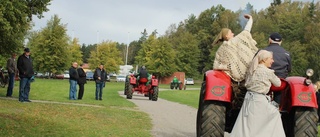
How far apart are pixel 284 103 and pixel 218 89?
115 cm

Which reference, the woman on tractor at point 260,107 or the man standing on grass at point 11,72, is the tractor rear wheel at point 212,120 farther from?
the man standing on grass at point 11,72

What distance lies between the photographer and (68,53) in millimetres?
68125

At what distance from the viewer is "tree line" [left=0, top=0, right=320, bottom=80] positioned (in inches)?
2648

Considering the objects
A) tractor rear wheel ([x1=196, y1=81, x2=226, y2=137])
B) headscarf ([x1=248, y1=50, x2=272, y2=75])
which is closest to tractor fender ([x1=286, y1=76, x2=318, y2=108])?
headscarf ([x1=248, y1=50, x2=272, y2=75])

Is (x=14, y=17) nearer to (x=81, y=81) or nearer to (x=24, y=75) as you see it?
(x=24, y=75)

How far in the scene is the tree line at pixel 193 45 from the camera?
2648 inches

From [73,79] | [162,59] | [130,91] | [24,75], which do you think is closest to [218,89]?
[24,75]

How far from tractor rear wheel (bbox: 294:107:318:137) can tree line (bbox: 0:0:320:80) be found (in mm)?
62665

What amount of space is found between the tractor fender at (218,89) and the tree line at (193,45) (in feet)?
204

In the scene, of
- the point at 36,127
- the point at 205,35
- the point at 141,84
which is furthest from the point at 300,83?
the point at 205,35

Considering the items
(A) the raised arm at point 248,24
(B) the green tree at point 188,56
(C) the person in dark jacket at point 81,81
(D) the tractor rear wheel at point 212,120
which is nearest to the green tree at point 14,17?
(C) the person in dark jacket at point 81,81

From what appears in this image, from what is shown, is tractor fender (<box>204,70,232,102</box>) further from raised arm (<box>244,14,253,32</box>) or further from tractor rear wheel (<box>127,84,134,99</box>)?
tractor rear wheel (<box>127,84,134,99</box>)

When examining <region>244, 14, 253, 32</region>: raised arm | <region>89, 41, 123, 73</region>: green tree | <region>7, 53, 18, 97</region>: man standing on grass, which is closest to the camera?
<region>244, 14, 253, 32</region>: raised arm

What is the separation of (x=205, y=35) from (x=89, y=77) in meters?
31.4
